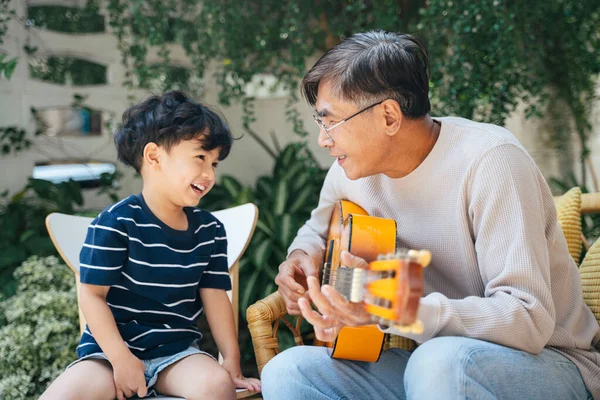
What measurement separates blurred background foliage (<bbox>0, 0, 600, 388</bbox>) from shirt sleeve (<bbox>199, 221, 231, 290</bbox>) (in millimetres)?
1215

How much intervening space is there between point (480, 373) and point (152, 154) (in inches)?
43.8

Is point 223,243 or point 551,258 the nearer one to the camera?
point 551,258

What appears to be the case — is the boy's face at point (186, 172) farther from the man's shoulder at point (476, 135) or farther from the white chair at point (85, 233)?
the man's shoulder at point (476, 135)

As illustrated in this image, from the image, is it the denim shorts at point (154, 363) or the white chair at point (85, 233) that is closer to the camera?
the denim shorts at point (154, 363)

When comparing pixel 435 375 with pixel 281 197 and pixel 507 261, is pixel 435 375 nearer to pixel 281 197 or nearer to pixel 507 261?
pixel 507 261

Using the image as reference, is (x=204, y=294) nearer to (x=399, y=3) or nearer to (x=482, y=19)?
(x=482, y=19)

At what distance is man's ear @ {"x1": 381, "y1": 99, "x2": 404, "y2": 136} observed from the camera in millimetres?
1738

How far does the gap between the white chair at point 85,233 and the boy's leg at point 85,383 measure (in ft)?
1.18

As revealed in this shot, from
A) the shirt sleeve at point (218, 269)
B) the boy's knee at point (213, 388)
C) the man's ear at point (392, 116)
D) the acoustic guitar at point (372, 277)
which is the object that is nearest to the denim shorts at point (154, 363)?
the boy's knee at point (213, 388)

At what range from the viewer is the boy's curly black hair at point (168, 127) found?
6.32 ft

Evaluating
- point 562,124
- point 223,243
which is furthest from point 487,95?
point 223,243

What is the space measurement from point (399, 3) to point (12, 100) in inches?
86.7

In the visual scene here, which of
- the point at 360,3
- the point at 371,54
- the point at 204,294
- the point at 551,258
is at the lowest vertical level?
the point at 204,294

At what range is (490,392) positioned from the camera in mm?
1418
